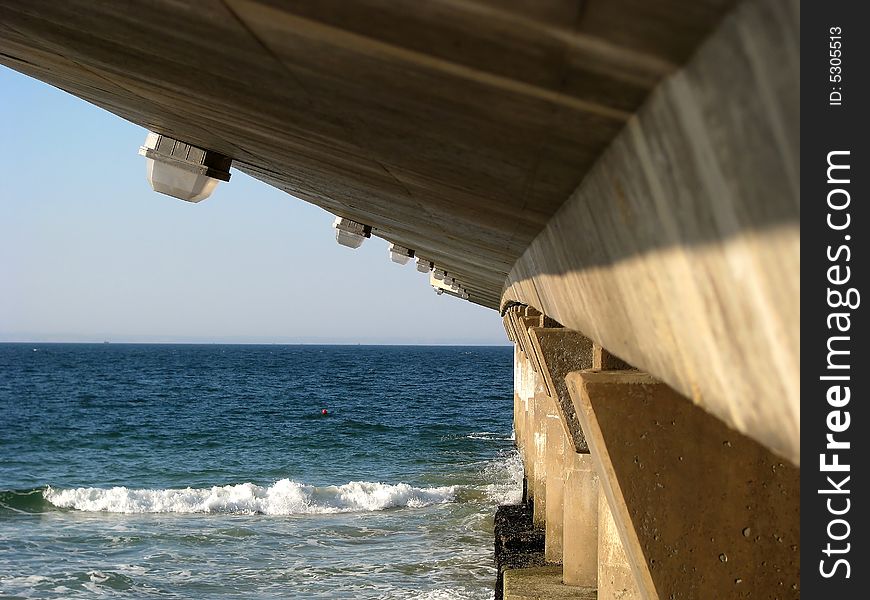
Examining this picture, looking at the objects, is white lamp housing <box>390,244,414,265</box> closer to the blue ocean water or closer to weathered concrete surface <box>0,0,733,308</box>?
the blue ocean water

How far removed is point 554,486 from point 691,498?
886 cm

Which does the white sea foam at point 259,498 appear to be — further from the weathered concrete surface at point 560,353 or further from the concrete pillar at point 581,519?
the weathered concrete surface at point 560,353

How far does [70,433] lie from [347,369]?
49745mm

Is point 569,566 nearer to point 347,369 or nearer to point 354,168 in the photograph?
point 354,168

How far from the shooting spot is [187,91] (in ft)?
12.8

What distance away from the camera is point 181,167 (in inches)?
251

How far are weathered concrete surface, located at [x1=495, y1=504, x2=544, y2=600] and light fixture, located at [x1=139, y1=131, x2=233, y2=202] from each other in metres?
7.69

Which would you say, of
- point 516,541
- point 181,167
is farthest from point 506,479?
point 181,167

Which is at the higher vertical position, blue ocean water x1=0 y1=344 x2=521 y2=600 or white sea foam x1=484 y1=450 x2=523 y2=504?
white sea foam x1=484 y1=450 x2=523 y2=504

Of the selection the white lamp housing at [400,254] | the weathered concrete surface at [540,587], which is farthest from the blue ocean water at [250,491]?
the white lamp housing at [400,254]

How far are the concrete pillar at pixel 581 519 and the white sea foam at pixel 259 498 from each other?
14871mm

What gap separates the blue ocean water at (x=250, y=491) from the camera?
57.2 ft

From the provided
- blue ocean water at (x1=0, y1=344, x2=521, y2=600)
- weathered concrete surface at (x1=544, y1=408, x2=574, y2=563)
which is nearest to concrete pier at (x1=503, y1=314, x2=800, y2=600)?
weathered concrete surface at (x1=544, y1=408, x2=574, y2=563)

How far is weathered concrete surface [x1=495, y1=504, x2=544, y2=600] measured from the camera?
13688mm
